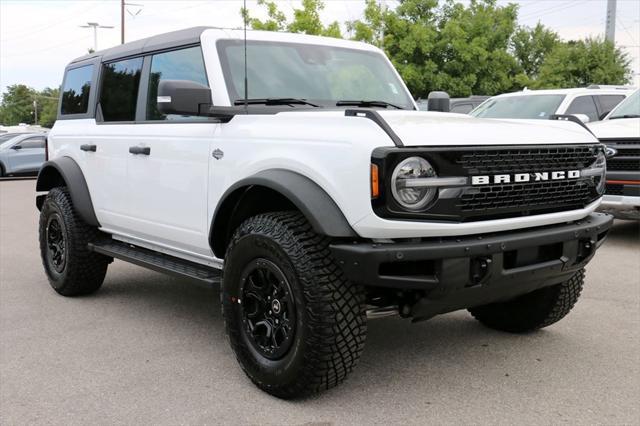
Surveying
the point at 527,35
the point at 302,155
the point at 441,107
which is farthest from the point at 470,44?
the point at 302,155

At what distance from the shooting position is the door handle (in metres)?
4.64

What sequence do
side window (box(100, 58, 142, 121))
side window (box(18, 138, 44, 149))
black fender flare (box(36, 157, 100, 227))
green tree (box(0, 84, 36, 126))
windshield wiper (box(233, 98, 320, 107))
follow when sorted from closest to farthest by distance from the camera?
1. windshield wiper (box(233, 98, 320, 107))
2. side window (box(100, 58, 142, 121))
3. black fender flare (box(36, 157, 100, 227))
4. side window (box(18, 138, 44, 149))
5. green tree (box(0, 84, 36, 126))

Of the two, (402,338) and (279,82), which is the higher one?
(279,82)

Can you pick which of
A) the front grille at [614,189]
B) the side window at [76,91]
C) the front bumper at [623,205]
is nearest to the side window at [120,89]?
the side window at [76,91]

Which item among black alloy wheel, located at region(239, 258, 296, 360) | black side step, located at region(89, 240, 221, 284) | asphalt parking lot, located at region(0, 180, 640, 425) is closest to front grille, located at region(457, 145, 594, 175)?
black alloy wheel, located at region(239, 258, 296, 360)

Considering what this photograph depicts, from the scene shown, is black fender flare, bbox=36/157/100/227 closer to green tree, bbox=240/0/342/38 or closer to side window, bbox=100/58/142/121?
side window, bbox=100/58/142/121

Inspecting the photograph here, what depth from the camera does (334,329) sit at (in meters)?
3.27

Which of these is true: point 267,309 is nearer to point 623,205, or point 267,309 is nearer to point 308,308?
point 308,308

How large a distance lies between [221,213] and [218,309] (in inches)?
63.4

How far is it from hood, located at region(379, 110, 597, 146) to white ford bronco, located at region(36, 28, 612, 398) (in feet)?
0.05

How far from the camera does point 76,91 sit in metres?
6.08

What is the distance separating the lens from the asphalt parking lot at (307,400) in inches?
135

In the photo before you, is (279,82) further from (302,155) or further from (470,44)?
(470,44)

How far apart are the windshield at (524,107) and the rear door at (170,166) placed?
658 centimetres
